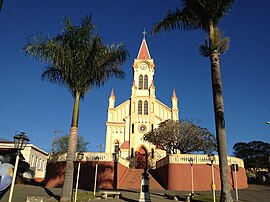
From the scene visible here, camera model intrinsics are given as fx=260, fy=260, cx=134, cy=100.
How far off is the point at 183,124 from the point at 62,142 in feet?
89.3

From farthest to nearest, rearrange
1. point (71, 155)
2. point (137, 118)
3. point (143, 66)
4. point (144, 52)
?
point (144, 52)
point (143, 66)
point (137, 118)
point (71, 155)

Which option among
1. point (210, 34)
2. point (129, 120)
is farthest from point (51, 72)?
point (129, 120)

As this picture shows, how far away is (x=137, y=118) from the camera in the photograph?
41875 millimetres

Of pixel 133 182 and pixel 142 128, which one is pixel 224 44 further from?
pixel 142 128

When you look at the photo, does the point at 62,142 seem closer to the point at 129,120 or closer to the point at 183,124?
the point at 129,120

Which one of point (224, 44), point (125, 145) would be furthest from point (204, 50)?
point (125, 145)

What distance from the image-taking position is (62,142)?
162 ft

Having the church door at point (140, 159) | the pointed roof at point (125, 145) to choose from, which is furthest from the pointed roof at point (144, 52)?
the church door at point (140, 159)

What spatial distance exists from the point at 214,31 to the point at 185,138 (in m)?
20.4

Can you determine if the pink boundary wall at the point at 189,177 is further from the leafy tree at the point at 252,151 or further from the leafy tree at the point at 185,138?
the leafy tree at the point at 252,151

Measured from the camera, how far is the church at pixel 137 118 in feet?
130

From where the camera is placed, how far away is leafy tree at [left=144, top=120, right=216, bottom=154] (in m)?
29.8

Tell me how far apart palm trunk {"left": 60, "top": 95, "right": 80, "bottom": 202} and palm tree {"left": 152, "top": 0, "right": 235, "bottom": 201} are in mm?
5482

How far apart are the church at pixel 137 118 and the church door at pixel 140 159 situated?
15 cm
